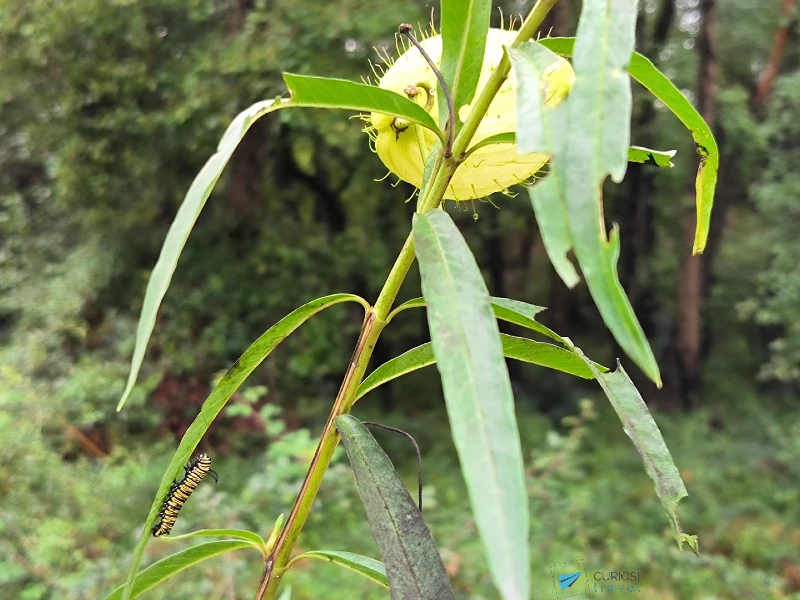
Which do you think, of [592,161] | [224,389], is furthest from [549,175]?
[224,389]

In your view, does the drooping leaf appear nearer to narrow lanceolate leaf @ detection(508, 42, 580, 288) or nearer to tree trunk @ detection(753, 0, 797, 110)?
narrow lanceolate leaf @ detection(508, 42, 580, 288)

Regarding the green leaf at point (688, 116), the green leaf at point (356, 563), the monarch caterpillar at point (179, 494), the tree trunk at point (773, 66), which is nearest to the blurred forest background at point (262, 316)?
the tree trunk at point (773, 66)

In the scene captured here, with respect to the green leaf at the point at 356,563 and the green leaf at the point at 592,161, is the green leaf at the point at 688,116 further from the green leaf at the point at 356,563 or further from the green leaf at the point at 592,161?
the green leaf at the point at 356,563

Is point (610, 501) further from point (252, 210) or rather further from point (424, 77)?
point (424, 77)

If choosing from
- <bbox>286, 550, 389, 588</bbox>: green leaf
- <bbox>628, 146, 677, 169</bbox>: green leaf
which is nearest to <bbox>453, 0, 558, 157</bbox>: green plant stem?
<bbox>628, 146, 677, 169</bbox>: green leaf

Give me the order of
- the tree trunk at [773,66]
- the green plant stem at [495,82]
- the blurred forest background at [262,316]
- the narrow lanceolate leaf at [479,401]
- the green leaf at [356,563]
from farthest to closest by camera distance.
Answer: the tree trunk at [773,66]
the blurred forest background at [262,316]
the green leaf at [356,563]
the green plant stem at [495,82]
the narrow lanceolate leaf at [479,401]
